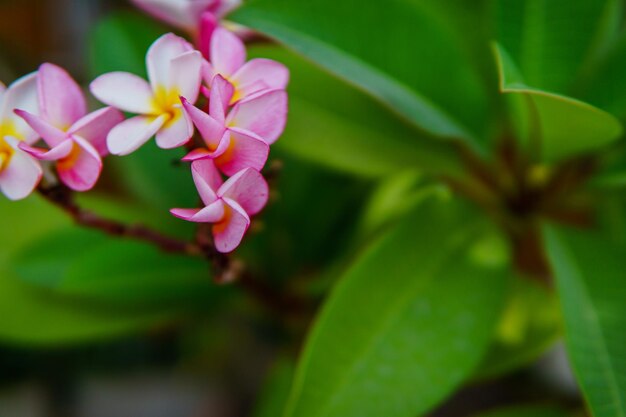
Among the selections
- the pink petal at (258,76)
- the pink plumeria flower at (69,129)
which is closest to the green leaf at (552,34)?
the pink petal at (258,76)

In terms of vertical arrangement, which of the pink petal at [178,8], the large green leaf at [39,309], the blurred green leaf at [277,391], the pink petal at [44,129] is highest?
the pink petal at [178,8]

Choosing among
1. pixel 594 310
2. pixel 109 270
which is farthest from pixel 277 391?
pixel 594 310

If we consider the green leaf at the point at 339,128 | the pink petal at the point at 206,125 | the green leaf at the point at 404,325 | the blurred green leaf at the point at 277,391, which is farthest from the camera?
the blurred green leaf at the point at 277,391

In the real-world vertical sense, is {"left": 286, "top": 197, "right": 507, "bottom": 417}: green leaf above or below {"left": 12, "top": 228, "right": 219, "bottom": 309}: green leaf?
above

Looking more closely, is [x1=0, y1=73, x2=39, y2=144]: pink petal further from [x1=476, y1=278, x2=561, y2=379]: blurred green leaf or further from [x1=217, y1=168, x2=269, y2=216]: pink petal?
[x1=476, y1=278, x2=561, y2=379]: blurred green leaf

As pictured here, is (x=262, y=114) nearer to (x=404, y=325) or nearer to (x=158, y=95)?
(x=158, y=95)

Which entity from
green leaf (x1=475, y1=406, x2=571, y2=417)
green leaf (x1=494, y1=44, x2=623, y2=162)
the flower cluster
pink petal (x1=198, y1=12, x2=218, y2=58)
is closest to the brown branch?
the flower cluster

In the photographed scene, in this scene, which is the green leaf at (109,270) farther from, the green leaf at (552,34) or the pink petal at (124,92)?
the green leaf at (552,34)
